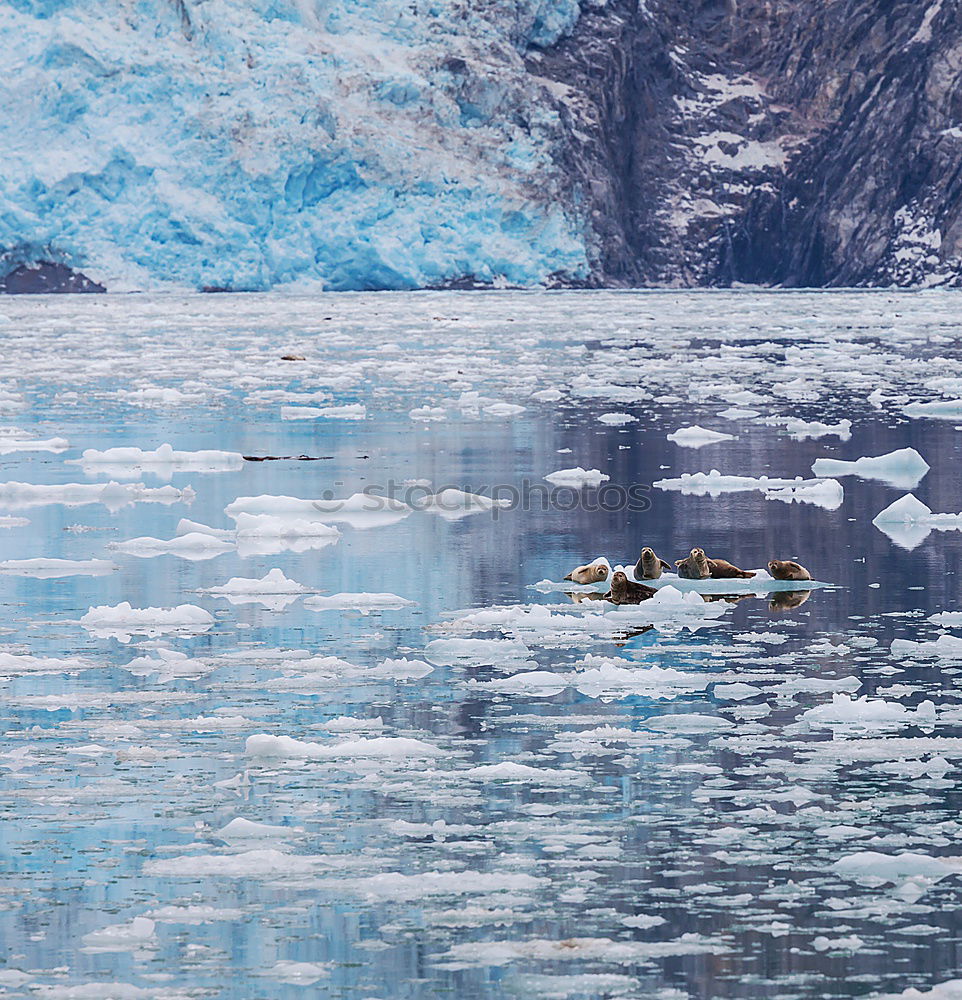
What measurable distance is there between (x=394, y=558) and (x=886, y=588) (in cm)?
182

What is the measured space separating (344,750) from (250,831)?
590mm

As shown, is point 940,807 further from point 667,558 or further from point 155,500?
point 155,500

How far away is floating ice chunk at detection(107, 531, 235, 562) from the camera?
6.82 metres

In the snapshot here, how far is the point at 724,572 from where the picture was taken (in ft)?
20.1

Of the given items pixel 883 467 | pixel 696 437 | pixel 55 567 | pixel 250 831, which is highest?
pixel 696 437

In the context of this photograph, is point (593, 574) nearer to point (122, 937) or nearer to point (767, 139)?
point (122, 937)

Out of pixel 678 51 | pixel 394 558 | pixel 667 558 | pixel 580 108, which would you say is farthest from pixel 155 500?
pixel 678 51

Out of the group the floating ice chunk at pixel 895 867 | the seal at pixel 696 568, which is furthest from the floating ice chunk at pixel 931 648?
the floating ice chunk at pixel 895 867

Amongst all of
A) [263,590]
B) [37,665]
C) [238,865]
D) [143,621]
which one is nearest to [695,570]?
[263,590]

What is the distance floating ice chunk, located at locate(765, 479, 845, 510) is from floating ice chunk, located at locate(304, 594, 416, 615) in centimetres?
288

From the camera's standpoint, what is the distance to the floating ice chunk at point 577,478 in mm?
8930

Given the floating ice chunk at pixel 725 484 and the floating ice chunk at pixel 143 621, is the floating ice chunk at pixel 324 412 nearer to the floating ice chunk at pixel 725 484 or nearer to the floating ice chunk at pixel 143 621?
the floating ice chunk at pixel 725 484

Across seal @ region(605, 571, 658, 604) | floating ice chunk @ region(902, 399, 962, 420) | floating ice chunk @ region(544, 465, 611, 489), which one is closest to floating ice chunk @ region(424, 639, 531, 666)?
seal @ region(605, 571, 658, 604)

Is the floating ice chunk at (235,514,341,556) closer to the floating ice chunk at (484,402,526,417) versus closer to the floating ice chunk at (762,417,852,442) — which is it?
the floating ice chunk at (762,417,852,442)
